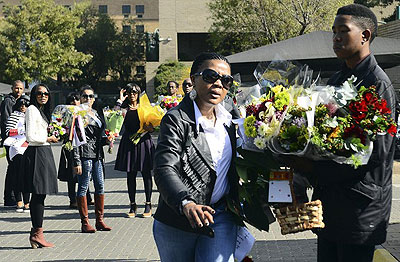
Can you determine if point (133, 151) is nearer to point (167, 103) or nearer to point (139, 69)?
point (167, 103)

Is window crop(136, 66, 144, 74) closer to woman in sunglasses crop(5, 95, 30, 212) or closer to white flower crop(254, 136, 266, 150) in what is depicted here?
woman in sunglasses crop(5, 95, 30, 212)

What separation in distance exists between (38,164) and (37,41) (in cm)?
4109

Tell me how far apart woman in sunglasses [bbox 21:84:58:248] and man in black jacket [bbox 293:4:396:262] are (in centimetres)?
470

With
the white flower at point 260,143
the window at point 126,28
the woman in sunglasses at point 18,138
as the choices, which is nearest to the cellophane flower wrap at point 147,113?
the woman in sunglasses at point 18,138

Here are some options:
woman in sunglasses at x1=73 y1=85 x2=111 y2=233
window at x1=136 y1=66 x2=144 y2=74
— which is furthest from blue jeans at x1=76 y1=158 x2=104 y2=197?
window at x1=136 y1=66 x2=144 y2=74

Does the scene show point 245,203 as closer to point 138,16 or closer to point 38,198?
point 38,198

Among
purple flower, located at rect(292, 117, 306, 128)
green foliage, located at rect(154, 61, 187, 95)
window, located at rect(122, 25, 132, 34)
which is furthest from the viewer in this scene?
window, located at rect(122, 25, 132, 34)

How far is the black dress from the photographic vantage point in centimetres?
995

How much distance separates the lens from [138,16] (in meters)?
89.2

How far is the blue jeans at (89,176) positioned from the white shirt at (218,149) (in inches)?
197

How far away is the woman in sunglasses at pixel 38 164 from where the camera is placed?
784 cm

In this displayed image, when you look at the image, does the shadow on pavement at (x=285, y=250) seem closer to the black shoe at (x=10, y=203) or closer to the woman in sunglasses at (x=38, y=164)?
the woman in sunglasses at (x=38, y=164)

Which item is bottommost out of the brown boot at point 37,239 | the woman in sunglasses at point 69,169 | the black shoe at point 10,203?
the black shoe at point 10,203

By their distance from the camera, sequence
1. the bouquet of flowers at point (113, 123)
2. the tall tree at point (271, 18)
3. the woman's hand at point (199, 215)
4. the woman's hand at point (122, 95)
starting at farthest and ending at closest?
the tall tree at point (271, 18), the woman's hand at point (122, 95), the bouquet of flowers at point (113, 123), the woman's hand at point (199, 215)
